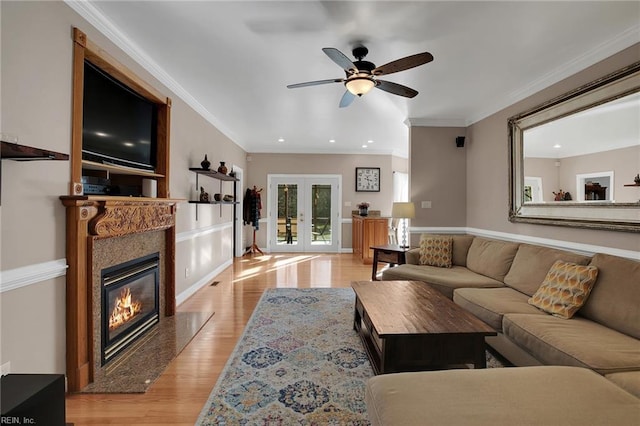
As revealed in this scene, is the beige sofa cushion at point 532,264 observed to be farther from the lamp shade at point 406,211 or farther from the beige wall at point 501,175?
the lamp shade at point 406,211

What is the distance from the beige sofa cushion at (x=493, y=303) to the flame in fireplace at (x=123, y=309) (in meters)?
2.95

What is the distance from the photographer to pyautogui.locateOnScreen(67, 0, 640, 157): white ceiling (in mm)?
2064

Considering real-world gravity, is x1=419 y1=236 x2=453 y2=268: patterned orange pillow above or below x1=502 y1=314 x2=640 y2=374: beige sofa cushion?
above

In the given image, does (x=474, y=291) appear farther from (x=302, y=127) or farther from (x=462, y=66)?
(x=302, y=127)

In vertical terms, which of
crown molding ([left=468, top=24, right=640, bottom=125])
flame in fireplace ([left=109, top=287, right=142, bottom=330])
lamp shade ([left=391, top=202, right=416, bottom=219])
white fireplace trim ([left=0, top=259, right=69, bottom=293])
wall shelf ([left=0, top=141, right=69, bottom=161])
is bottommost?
flame in fireplace ([left=109, top=287, right=142, bottom=330])

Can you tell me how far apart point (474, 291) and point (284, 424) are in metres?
2.05

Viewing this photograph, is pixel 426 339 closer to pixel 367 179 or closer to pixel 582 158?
pixel 582 158

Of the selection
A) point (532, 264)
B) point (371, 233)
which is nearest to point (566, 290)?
point (532, 264)

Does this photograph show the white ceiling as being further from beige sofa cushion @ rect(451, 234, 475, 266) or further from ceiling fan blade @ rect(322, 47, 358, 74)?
beige sofa cushion @ rect(451, 234, 475, 266)

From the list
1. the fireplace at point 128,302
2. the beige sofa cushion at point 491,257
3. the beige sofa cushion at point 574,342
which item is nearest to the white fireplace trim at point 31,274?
the fireplace at point 128,302

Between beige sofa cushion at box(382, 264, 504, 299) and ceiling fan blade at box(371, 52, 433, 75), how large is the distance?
84.9 inches

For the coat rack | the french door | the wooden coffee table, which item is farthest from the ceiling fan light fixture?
the french door

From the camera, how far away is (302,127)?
210 inches

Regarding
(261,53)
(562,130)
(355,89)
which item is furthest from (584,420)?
(261,53)
